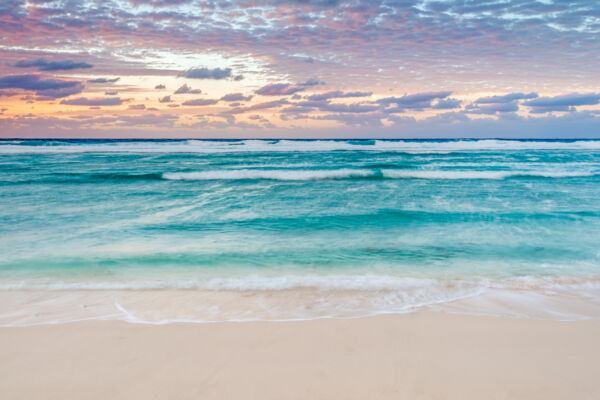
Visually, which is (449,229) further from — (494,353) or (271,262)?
(494,353)

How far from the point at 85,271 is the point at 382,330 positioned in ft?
14.5

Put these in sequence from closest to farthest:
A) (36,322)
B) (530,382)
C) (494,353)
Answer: (530,382), (494,353), (36,322)

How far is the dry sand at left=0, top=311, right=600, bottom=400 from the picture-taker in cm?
262

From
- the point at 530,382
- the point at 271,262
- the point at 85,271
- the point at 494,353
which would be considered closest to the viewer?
the point at 530,382

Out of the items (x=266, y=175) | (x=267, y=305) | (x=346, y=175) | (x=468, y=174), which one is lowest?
(x=267, y=305)

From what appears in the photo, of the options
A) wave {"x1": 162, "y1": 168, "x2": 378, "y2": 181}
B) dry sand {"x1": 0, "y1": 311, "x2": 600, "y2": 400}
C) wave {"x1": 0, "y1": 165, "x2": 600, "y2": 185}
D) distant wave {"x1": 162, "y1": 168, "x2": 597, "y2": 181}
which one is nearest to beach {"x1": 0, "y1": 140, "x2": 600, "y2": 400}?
Result: dry sand {"x1": 0, "y1": 311, "x2": 600, "y2": 400}

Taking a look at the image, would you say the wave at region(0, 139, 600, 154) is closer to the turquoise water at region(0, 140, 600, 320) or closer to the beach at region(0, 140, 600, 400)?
the turquoise water at region(0, 140, 600, 320)

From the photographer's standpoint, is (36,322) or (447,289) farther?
(447,289)

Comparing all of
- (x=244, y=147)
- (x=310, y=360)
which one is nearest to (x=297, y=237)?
(x=310, y=360)

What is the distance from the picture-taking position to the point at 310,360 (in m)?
2.98

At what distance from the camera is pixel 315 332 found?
346cm

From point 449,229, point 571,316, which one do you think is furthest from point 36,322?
point 449,229

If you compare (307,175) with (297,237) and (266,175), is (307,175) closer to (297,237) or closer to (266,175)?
(266,175)

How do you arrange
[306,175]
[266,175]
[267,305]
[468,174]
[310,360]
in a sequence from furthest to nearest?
1. [468,174]
2. [306,175]
3. [266,175]
4. [267,305]
5. [310,360]
